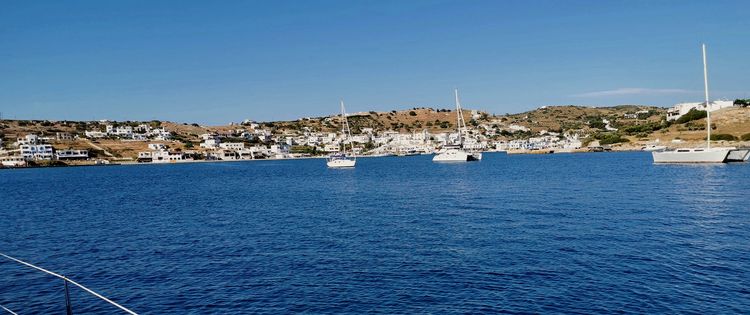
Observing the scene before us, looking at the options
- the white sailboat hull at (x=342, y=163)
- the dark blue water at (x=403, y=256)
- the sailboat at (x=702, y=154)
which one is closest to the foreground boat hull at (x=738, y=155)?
the sailboat at (x=702, y=154)

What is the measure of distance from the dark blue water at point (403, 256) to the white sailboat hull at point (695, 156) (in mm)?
52155

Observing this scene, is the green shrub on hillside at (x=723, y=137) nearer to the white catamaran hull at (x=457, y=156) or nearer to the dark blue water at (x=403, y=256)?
the white catamaran hull at (x=457, y=156)

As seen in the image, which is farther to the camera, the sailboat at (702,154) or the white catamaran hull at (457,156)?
the white catamaran hull at (457,156)

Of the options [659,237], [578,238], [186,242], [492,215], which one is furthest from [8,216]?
[659,237]

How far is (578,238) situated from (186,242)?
23.9m

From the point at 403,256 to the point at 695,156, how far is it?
93575 mm

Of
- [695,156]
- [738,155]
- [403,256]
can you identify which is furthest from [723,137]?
[403,256]

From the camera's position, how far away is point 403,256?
27.4 meters

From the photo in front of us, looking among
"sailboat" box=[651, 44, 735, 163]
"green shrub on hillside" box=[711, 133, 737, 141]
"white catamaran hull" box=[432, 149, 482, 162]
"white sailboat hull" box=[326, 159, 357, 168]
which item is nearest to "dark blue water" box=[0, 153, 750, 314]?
"sailboat" box=[651, 44, 735, 163]

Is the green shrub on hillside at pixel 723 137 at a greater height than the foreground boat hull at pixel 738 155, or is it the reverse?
the green shrub on hillside at pixel 723 137

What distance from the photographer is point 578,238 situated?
1192 inches

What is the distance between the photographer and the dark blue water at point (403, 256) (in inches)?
790

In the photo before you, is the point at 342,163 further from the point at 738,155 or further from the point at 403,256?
the point at 403,256

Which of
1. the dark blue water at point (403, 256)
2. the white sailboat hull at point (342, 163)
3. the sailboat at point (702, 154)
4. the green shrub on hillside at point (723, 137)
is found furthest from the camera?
the green shrub on hillside at point (723, 137)
